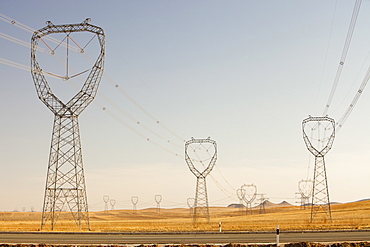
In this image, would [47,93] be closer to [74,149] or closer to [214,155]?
[74,149]

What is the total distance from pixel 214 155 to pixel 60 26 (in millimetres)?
36116

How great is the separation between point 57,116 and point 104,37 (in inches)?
430

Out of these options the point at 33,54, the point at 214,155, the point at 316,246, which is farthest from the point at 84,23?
the point at 316,246

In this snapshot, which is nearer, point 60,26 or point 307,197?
point 60,26

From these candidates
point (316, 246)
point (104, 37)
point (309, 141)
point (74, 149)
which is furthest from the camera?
point (309, 141)

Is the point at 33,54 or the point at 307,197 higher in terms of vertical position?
the point at 33,54

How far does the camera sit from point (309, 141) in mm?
74188

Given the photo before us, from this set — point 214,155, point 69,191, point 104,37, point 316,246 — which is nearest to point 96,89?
point 104,37

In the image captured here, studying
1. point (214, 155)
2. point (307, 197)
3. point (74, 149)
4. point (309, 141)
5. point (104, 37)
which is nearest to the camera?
point (74, 149)

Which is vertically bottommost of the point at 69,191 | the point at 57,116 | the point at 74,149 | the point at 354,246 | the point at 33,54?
the point at 354,246

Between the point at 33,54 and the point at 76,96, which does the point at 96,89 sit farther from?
→ the point at 33,54

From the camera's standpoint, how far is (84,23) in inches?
2128

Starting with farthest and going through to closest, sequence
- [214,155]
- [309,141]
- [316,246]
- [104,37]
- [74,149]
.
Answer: [214,155]
[309,141]
[104,37]
[74,149]
[316,246]

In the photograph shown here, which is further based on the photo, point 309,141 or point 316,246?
point 309,141
